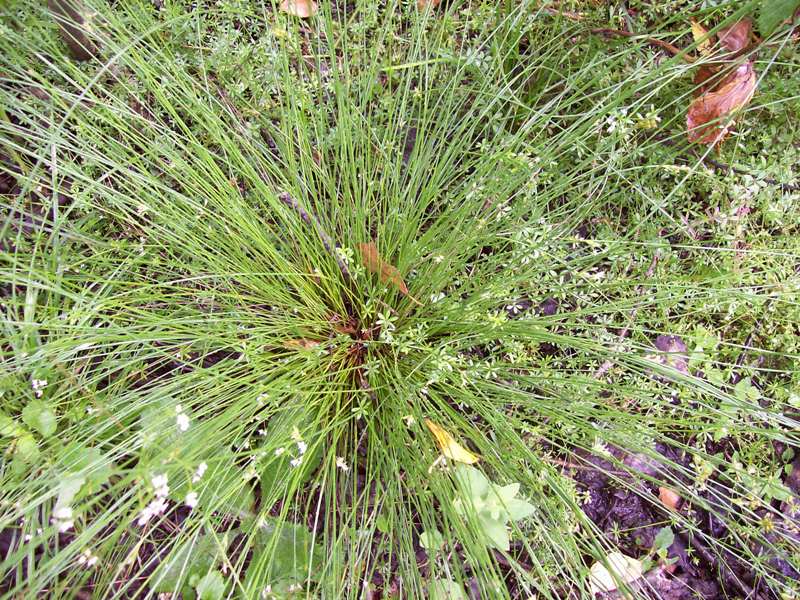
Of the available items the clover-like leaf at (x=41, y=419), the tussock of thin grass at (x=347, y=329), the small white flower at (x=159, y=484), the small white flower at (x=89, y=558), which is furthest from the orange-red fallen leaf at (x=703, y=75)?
the clover-like leaf at (x=41, y=419)

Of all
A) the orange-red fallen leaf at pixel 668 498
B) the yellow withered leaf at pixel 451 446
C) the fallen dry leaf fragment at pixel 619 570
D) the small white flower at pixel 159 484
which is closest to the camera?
the small white flower at pixel 159 484

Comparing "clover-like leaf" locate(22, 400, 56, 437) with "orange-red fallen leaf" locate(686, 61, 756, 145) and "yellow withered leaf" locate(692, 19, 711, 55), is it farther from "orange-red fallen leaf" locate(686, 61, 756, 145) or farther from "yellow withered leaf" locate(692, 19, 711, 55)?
"yellow withered leaf" locate(692, 19, 711, 55)

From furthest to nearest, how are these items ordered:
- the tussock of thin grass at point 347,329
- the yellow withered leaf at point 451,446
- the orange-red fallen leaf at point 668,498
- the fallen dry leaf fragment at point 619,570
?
the orange-red fallen leaf at point 668,498 → the fallen dry leaf fragment at point 619,570 → the yellow withered leaf at point 451,446 → the tussock of thin grass at point 347,329

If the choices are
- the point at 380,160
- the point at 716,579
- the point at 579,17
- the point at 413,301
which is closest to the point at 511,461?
the point at 413,301

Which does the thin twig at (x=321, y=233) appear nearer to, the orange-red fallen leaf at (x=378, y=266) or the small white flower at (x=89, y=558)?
the orange-red fallen leaf at (x=378, y=266)

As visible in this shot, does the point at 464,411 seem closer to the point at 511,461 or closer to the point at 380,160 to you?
the point at 511,461
